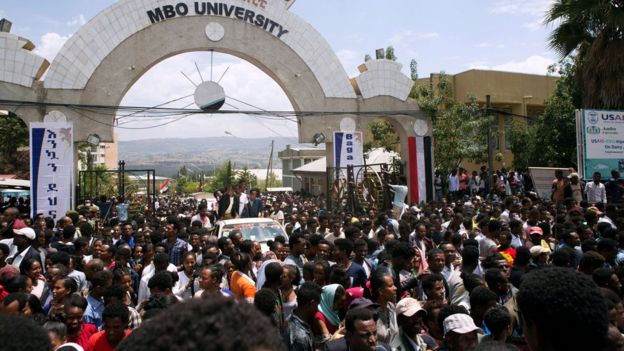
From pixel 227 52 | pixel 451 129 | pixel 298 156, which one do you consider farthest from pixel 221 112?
pixel 298 156

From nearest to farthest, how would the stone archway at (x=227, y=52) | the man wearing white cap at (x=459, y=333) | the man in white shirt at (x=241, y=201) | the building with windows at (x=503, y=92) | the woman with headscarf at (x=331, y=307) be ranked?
the man wearing white cap at (x=459, y=333) → the woman with headscarf at (x=331, y=307) → the man in white shirt at (x=241, y=201) → the stone archway at (x=227, y=52) → the building with windows at (x=503, y=92)

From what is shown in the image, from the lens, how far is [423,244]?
8.86 meters

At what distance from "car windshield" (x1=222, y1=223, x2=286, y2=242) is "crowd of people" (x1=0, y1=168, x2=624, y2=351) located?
1.14 meters

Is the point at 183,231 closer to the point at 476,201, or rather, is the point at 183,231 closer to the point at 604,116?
the point at 476,201

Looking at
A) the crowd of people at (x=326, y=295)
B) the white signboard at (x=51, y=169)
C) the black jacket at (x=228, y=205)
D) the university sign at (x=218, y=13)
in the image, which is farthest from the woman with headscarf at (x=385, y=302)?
the university sign at (x=218, y=13)

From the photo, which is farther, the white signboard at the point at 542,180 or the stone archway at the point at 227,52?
the stone archway at the point at 227,52

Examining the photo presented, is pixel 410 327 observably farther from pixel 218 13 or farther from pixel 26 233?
pixel 218 13

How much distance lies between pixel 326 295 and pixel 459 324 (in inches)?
57.1

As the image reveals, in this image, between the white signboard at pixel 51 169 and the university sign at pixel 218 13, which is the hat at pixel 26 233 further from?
the university sign at pixel 218 13

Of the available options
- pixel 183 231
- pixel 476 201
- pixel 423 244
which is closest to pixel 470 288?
pixel 423 244

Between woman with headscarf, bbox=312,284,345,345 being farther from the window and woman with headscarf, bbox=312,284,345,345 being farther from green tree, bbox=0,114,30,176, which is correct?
green tree, bbox=0,114,30,176

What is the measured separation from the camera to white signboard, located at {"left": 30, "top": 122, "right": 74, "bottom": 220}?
16.0m

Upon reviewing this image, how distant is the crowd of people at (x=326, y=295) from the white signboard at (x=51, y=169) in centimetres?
688

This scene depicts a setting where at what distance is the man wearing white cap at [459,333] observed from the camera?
384cm
